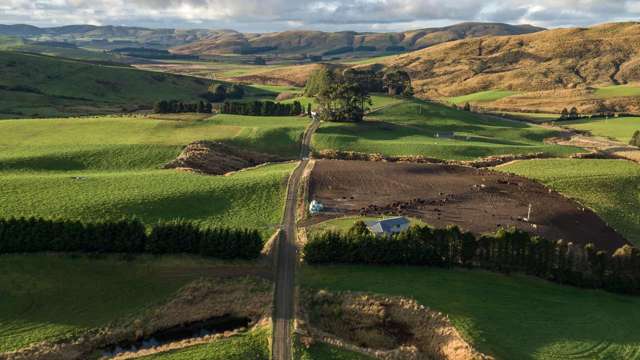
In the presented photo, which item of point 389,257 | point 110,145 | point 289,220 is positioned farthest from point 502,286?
point 110,145

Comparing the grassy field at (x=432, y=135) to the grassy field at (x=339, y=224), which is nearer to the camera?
the grassy field at (x=339, y=224)

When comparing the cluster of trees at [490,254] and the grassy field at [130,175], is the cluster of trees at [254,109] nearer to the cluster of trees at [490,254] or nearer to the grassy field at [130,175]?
the grassy field at [130,175]

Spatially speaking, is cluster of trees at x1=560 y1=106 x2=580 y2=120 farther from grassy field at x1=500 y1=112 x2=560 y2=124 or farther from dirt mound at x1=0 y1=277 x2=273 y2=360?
dirt mound at x1=0 y1=277 x2=273 y2=360

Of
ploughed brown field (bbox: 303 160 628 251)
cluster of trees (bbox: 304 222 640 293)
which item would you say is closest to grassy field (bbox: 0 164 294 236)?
ploughed brown field (bbox: 303 160 628 251)

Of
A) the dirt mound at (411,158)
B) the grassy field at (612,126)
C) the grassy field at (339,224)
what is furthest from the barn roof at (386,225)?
the grassy field at (612,126)

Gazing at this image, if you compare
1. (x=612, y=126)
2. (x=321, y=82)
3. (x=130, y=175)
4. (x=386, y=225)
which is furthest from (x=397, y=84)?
(x=386, y=225)

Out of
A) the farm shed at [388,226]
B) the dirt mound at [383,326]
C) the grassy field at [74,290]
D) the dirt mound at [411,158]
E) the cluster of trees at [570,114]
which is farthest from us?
the cluster of trees at [570,114]
